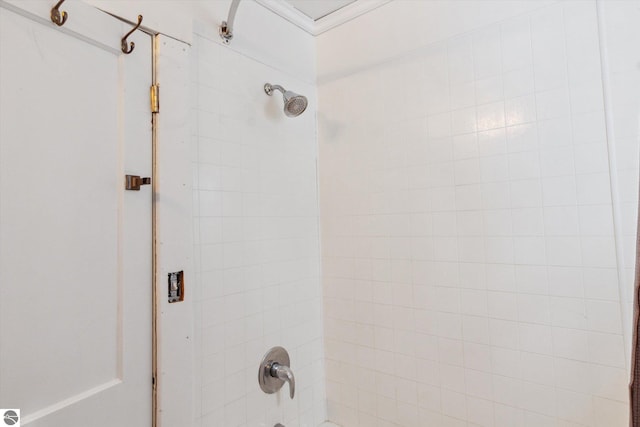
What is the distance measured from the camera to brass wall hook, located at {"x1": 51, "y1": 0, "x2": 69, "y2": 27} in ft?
2.79

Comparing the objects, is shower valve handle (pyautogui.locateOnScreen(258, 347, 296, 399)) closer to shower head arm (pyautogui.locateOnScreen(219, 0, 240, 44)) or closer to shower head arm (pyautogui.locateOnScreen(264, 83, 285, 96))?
shower head arm (pyautogui.locateOnScreen(264, 83, 285, 96))

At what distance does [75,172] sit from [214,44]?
762 millimetres

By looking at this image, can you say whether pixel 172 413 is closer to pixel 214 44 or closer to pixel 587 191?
pixel 214 44

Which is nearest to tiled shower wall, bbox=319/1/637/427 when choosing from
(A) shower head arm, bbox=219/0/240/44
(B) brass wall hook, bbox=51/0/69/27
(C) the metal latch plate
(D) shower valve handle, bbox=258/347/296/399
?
(D) shower valve handle, bbox=258/347/296/399

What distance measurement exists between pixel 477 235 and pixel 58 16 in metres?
1.51

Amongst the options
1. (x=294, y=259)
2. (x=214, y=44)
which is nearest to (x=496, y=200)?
(x=294, y=259)

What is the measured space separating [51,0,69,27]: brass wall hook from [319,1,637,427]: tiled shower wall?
1.17 metres

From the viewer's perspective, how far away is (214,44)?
52.9 inches

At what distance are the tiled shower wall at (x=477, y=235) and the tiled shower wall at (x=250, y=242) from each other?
0.14 meters

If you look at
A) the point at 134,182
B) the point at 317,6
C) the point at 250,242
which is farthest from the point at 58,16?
A: the point at 317,6

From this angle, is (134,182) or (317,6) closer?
(134,182)

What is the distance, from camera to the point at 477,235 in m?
1.33

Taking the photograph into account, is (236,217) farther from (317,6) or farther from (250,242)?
(317,6)

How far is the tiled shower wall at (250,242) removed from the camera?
4.17ft
